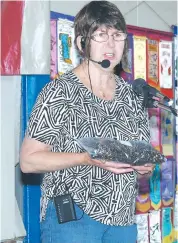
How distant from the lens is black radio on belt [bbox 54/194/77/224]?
5.40 feet

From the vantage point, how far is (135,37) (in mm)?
3215

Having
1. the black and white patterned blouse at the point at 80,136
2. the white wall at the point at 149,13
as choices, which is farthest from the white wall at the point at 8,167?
the white wall at the point at 149,13

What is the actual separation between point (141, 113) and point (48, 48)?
1.84 feet

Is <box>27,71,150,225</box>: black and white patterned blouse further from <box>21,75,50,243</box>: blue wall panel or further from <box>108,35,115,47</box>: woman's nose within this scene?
<box>21,75,50,243</box>: blue wall panel

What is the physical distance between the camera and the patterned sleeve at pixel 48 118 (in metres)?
1.71

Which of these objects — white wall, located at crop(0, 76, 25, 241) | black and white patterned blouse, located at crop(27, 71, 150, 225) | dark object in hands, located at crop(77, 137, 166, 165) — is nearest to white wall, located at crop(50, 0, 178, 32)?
white wall, located at crop(0, 76, 25, 241)

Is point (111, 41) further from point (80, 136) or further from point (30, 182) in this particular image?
point (30, 182)

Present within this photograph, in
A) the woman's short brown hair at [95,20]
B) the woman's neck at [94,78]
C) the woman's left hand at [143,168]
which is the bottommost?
the woman's left hand at [143,168]

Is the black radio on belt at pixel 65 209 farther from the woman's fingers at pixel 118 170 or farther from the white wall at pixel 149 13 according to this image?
the white wall at pixel 149 13

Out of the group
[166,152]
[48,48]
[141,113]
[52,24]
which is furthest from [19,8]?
[166,152]

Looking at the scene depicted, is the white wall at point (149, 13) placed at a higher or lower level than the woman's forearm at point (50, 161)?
higher

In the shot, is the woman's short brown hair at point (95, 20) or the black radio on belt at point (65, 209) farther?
the woman's short brown hair at point (95, 20)

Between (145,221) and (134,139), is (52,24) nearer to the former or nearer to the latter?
(134,139)

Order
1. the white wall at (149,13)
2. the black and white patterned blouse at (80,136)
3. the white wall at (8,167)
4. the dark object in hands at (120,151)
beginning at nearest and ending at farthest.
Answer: the dark object in hands at (120,151) → the black and white patterned blouse at (80,136) → the white wall at (8,167) → the white wall at (149,13)
